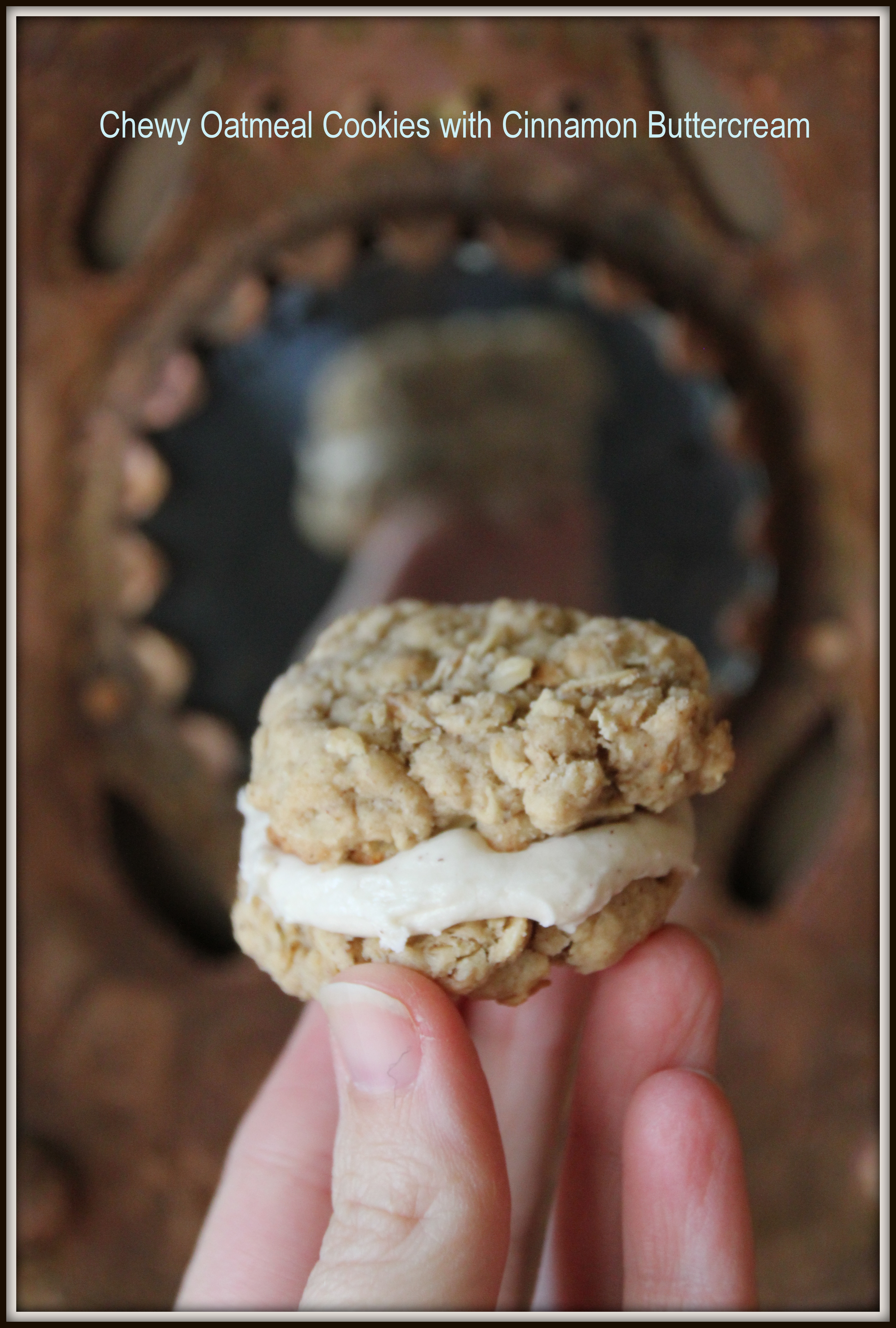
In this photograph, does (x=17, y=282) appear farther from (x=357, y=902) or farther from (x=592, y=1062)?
(x=592, y=1062)

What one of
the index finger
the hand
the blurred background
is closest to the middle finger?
the hand

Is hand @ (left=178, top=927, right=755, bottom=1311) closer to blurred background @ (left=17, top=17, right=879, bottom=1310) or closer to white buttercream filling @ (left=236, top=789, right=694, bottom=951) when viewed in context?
white buttercream filling @ (left=236, top=789, right=694, bottom=951)

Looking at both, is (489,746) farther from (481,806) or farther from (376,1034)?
(376,1034)

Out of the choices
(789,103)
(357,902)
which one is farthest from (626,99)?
(357,902)

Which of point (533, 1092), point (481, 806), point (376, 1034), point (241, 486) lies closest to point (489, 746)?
point (481, 806)

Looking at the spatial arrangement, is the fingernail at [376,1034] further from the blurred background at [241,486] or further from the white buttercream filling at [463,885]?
the blurred background at [241,486]

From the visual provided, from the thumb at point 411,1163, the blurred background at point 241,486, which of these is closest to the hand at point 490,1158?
the thumb at point 411,1163
